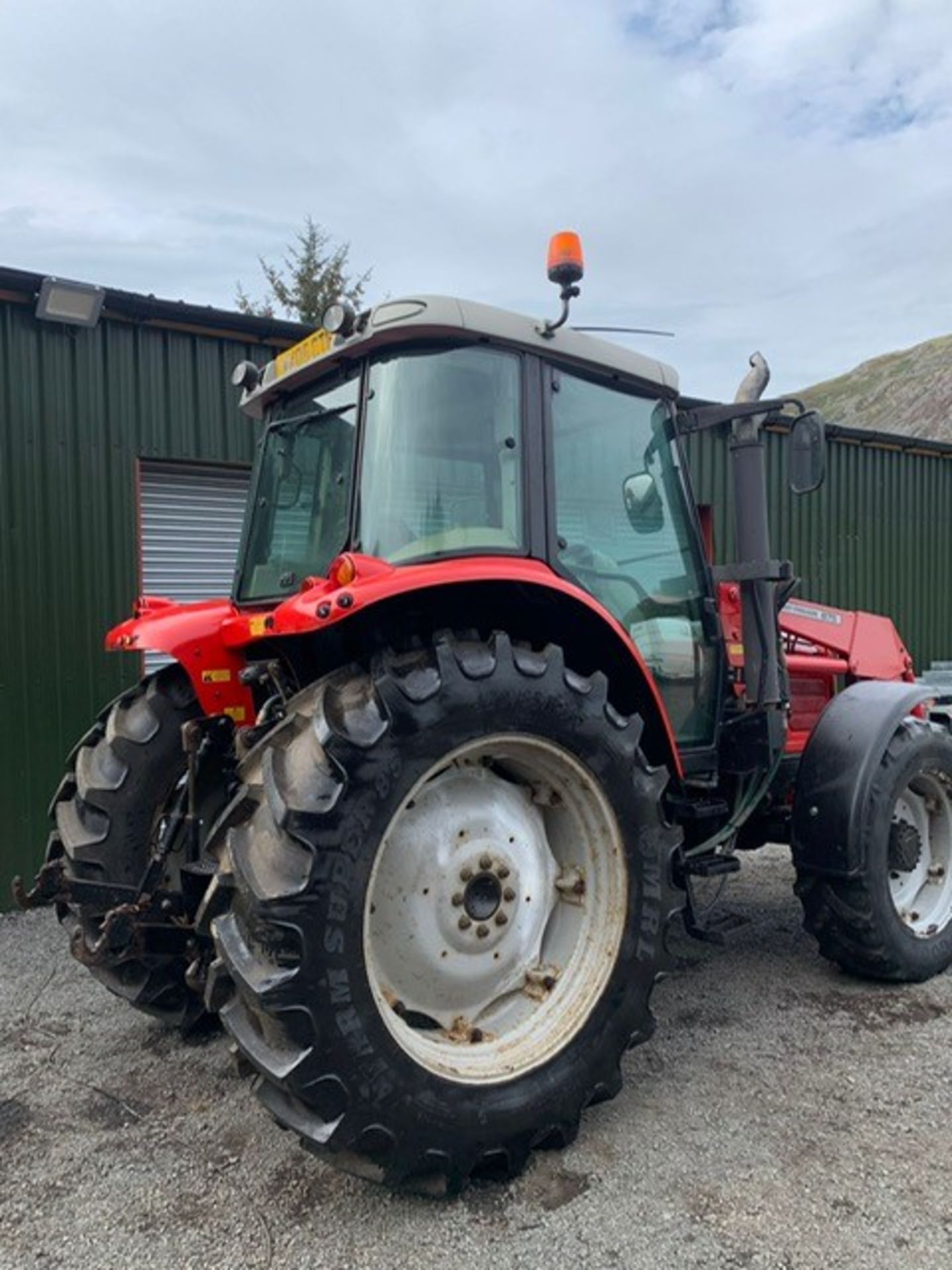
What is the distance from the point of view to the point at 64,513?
599 centimetres

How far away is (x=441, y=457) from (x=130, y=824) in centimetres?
174

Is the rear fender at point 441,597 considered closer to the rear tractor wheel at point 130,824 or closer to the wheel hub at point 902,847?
the rear tractor wheel at point 130,824

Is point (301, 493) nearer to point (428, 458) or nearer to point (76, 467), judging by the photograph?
point (428, 458)

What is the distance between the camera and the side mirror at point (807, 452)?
11.8 feet

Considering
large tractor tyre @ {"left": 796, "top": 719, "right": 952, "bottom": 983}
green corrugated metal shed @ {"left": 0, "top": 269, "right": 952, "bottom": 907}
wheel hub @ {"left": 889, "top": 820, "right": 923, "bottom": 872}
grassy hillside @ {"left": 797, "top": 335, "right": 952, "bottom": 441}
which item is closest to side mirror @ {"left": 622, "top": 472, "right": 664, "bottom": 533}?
large tractor tyre @ {"left": 796, "top": 719, "right": 952, "bottom": 983}

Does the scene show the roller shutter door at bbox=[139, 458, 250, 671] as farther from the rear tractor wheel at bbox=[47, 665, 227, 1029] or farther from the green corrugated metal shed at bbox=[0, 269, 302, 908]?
the rear tractor wheel at bbox=[47, 665, 227, 1029]

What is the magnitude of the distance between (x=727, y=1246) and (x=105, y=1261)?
150cm

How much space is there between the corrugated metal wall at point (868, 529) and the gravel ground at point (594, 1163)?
6583mm

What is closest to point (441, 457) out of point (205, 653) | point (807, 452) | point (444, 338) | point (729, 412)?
point (444, 338)

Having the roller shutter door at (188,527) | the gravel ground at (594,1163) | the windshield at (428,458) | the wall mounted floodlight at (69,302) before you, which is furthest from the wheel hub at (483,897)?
the wall mounted floodlight at (69,302)

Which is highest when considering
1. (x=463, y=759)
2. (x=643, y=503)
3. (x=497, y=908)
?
(x=643, y=503)

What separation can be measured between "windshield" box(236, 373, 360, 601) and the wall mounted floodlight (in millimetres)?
2803

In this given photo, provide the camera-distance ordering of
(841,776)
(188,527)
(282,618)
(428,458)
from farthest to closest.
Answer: (188,527) → (841,776) → (428,458) → (282,618)

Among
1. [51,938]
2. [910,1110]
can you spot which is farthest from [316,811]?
[51,938]
